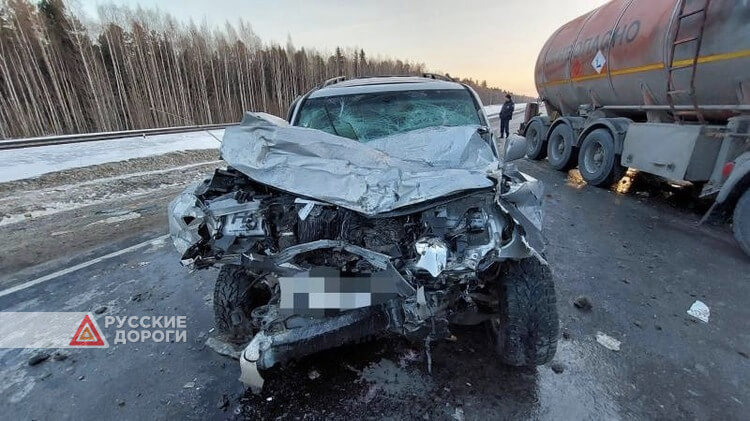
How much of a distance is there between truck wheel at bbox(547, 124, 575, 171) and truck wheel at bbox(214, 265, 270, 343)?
28.0 feet

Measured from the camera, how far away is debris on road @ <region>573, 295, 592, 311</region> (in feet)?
10.6

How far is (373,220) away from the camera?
7.30 ft

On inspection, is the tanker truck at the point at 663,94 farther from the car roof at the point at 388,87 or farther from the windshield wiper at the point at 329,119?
the windshield wiper at the point at 329,119

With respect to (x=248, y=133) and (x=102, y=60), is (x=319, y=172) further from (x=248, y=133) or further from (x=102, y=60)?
(x=102, y=60)

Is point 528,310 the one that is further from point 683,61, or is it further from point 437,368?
point 683,61

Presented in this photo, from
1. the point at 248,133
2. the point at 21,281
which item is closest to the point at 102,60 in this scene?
the point at 21,281

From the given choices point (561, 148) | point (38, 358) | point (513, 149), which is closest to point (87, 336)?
point (38, 358)

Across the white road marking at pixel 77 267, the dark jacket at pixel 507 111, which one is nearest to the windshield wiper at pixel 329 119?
the white road marking at pixel 77 267

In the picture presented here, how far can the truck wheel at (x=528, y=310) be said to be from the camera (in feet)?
7.45

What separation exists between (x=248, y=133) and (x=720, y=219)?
6798 millimetres

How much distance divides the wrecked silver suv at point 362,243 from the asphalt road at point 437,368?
0.98 ft

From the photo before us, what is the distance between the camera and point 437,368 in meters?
2.51

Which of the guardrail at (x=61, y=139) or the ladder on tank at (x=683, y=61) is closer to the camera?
the ladder on tank at (x=683, y=61)

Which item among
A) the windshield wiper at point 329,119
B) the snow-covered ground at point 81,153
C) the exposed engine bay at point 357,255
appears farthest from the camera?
the snow-covered ground at point 81,153
